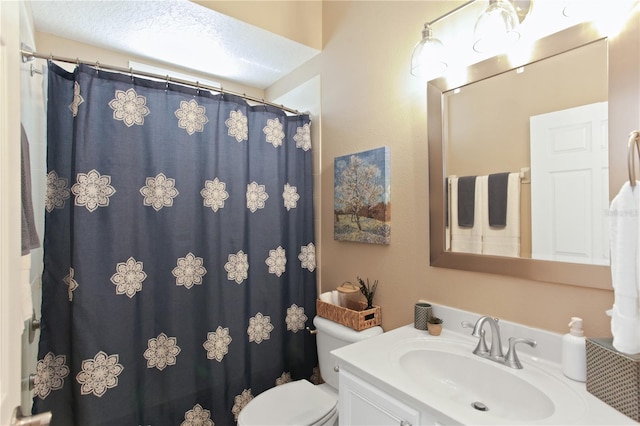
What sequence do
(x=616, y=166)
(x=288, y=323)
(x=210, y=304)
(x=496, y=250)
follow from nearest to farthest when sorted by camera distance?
1. (x=616, y=166)
2. (x=496, y=250)
3. (x=210, y=304)
4. (x=288, y=323)

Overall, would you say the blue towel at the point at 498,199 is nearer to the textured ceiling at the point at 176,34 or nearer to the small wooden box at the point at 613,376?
the small wooden box at the point at 613,376

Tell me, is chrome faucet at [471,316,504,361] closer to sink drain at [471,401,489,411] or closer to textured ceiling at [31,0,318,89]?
sink drain at [471,401,489,411]

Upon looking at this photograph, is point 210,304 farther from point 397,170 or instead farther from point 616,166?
point 616,166

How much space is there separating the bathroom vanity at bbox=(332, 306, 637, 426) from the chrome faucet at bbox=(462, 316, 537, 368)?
2cm

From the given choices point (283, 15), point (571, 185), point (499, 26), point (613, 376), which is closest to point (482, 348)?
point (613, 376)

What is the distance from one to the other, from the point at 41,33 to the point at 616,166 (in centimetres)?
276

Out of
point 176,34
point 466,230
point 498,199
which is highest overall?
point 176,34

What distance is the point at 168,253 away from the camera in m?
1.61

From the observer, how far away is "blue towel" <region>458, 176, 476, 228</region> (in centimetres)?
129

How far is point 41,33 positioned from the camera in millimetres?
1820

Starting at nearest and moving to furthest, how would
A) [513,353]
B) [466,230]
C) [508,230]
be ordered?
[513,353] < [508,230] < [466,230]

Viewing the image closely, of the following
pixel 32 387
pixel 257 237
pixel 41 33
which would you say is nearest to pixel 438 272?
pixel 257 237

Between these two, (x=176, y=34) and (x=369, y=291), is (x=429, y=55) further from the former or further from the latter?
(x=176, y=34)

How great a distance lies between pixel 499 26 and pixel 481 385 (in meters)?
1.24
